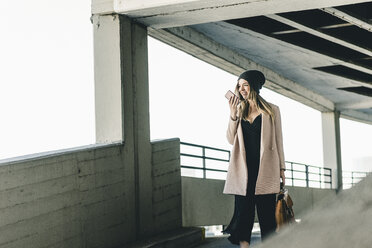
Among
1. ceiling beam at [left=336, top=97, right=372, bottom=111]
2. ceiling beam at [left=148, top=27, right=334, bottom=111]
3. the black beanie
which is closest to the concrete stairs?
the black beanie

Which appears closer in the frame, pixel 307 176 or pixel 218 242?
pixel 218 242

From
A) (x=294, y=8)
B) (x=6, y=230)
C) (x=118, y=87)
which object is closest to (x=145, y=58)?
(x=118, y=87)

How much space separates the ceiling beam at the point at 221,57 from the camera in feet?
32.4

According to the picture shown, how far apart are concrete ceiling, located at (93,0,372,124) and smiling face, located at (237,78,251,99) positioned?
1652mm

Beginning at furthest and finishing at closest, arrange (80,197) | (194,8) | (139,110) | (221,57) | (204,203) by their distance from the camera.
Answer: (221,57) < (204,203) < (139,110) < (194,8) < (80,197)

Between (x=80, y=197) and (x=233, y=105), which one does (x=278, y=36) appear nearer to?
(x=233, y=105)

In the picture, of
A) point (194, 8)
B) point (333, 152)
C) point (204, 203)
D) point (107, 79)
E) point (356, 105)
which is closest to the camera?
point (194, 8)

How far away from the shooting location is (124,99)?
23.5ft

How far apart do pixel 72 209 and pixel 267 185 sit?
1.92 m

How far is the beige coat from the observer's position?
5.48 metres

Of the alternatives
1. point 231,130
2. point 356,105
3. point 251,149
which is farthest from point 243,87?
point 356,105

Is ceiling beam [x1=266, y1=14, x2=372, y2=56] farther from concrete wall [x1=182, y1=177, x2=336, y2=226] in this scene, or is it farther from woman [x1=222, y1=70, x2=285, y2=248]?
woman [x1=222, y1=70, x2=285, y2=248]

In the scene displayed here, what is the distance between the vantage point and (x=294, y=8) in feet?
23.6

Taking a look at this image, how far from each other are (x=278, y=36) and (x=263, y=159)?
6.79m
